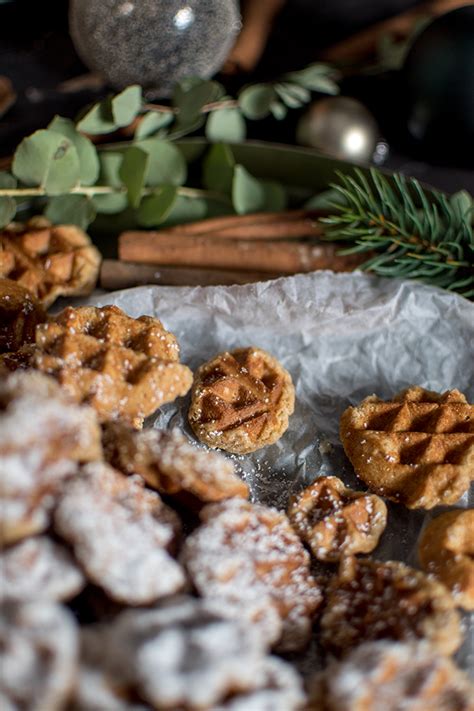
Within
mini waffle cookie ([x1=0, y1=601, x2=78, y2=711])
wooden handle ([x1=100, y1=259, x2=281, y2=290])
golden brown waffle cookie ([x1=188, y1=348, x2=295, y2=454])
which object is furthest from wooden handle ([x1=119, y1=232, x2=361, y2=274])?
mini waffle cookie ([x1=0, y1=601, x2=78, y2=711])

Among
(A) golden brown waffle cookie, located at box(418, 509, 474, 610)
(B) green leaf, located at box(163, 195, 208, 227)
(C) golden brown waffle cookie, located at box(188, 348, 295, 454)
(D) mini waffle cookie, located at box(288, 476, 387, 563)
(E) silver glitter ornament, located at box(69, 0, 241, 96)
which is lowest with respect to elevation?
(A) golden brown waffle cookie, located at box(418, 509, 474, 610)

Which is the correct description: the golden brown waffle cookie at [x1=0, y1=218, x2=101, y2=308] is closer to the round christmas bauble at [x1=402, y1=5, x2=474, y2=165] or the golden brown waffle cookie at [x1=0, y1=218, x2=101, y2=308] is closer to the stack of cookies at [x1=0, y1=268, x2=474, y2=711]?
the stack of cookies at [x1=0, y1=268, x2=474, y2=711]

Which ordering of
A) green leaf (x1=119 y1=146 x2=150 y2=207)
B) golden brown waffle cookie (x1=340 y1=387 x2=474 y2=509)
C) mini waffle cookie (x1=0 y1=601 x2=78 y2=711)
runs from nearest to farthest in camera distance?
1. mini waffle cookie (x1=0 y1=601 x2=78 y2=711)
2. golden brown waffle cookie (x1=340 y1=387 x2=474 y2=509)
3. green leaf (x1=119 y1=146 x2=150 y2=207)

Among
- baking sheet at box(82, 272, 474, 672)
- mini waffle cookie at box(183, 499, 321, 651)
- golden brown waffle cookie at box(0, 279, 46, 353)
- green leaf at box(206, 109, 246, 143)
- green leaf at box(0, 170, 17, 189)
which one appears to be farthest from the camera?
green leaf at box(206, 109, 246, 143)

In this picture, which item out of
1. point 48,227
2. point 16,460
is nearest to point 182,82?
point 48,227

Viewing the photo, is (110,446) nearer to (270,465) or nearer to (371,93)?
(270,465)

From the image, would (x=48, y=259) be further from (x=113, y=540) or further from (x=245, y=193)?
(x=113, y=540)

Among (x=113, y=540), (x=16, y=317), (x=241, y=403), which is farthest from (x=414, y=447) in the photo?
(x=16, y=317)
